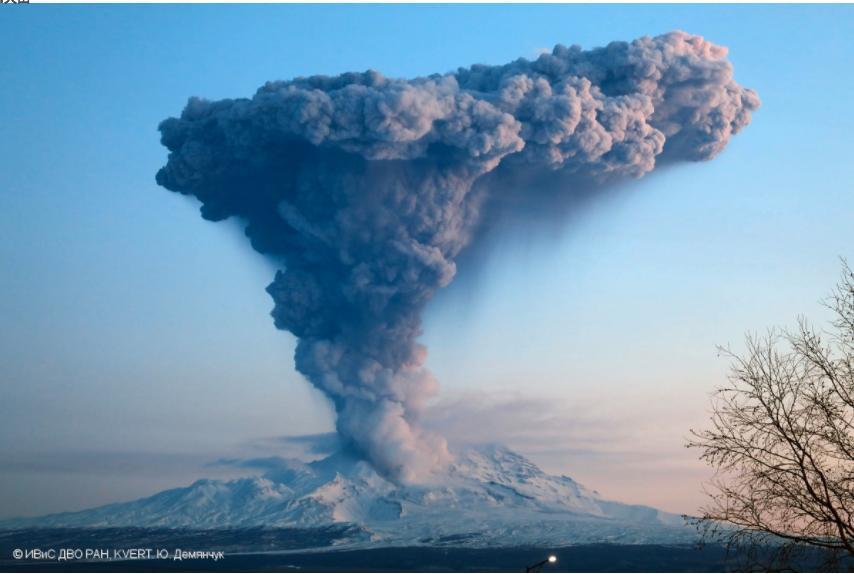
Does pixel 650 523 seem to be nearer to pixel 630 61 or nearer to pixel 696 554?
pixel 696 554

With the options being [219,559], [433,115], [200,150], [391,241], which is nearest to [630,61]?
[433,115]

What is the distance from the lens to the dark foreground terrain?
274 feet

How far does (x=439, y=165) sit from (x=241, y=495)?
43.9 metres

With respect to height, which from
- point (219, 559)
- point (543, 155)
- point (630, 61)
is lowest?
point (219, 559)

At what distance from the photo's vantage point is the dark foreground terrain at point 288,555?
274ft

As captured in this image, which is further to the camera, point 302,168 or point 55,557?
point 55,557

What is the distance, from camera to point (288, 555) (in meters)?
90.1

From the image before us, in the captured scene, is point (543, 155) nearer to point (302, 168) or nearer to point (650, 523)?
point (302, 168)

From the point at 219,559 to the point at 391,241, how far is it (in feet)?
96.2

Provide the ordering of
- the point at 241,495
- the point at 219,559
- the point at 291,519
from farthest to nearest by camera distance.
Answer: the point at 241,495 < the point at 291,519 < the point at 219,559

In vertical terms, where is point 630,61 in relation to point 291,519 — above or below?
above

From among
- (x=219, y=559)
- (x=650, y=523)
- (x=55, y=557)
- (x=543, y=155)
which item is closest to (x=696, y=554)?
(x=650, y=523)

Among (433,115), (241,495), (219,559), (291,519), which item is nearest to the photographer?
(433,115)

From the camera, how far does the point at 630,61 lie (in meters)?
69.1
